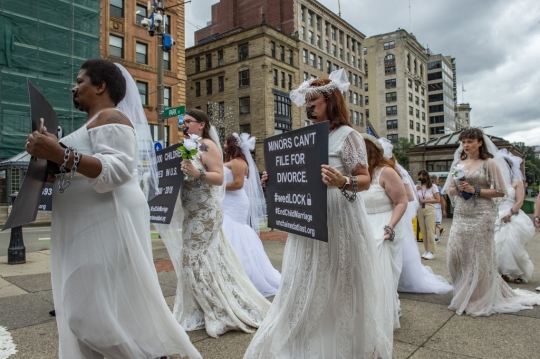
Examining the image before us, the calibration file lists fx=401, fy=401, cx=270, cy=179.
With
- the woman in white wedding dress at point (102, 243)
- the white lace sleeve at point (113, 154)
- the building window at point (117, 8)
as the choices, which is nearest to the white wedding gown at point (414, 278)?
the woman in white wedding dress at point (102, 243)

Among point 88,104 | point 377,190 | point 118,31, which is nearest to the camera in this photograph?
point 88,104

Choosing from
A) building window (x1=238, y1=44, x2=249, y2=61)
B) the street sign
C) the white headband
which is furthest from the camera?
building window (x1=238, y1=44, x2=249, y2=61)

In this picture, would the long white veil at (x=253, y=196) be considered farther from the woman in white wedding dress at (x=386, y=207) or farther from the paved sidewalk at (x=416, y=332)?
the woman in white wedding dress at (x=386, y=207)

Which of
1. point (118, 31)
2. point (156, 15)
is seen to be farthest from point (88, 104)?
point (118, 31)

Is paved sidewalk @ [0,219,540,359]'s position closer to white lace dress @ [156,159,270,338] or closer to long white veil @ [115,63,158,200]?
white lace dress @ [156,159,270,338]

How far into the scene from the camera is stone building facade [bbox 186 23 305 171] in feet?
147

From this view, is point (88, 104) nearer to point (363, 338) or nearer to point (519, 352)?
point (363, 338)

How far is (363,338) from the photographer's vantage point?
275cm

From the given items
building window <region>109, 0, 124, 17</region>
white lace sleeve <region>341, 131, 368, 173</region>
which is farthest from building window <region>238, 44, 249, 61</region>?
white lace sleeve <region>341, 131, 368, 173</region>

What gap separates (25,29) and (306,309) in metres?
29.2

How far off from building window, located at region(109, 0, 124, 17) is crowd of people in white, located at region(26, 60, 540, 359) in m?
30.0

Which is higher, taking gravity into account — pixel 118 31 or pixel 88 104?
pixel 118 31

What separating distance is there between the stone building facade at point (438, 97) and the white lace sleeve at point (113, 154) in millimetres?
98607

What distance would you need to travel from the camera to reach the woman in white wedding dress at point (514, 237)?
615cm
